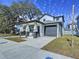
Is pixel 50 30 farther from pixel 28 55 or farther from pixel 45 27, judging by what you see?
pixel 28 55

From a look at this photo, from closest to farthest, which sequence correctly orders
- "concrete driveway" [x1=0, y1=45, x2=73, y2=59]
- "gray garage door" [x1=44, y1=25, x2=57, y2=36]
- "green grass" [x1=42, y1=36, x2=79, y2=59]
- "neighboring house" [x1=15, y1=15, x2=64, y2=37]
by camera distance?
1. "concrete driveway" [x1=0, y1=45, x2=73, y2=59]
2. "green grass" [x1=42, y1=36, x2=79, y2=59]
3. "neighboring house" [x1=15, y1=15, x2=64, y2=37]
4. "gray garage door" [x1=44, y1=25, x2=57, y2=36]

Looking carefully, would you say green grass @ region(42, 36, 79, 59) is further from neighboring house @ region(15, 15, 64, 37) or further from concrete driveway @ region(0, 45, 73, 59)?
neighboring house @ region(15, 15, 64, 37)

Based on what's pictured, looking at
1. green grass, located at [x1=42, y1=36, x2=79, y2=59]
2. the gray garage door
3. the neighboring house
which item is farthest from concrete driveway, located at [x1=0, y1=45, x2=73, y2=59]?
the gray garage door

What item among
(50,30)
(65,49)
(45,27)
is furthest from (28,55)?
(45,27)

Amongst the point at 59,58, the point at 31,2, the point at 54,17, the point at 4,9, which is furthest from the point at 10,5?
the point at 59,58

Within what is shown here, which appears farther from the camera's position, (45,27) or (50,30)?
(45,27)

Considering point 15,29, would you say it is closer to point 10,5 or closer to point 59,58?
point 10,5

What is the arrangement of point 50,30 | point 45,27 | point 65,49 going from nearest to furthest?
point 65,49
point 50,30
point 45,27

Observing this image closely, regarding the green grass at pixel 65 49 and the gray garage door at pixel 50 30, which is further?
the gray garage door at pixel 50 30

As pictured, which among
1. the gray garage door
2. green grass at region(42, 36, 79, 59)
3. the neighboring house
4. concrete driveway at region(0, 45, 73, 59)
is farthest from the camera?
the gray garage door

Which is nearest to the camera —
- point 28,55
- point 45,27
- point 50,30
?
point 28,55

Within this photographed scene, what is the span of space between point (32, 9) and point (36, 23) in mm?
15033

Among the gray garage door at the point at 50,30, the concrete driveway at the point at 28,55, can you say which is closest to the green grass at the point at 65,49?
the concrete driveway at the point at 28,55

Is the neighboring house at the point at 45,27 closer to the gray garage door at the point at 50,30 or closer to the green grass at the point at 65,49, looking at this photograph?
the gray garage door at the point at 50,30
